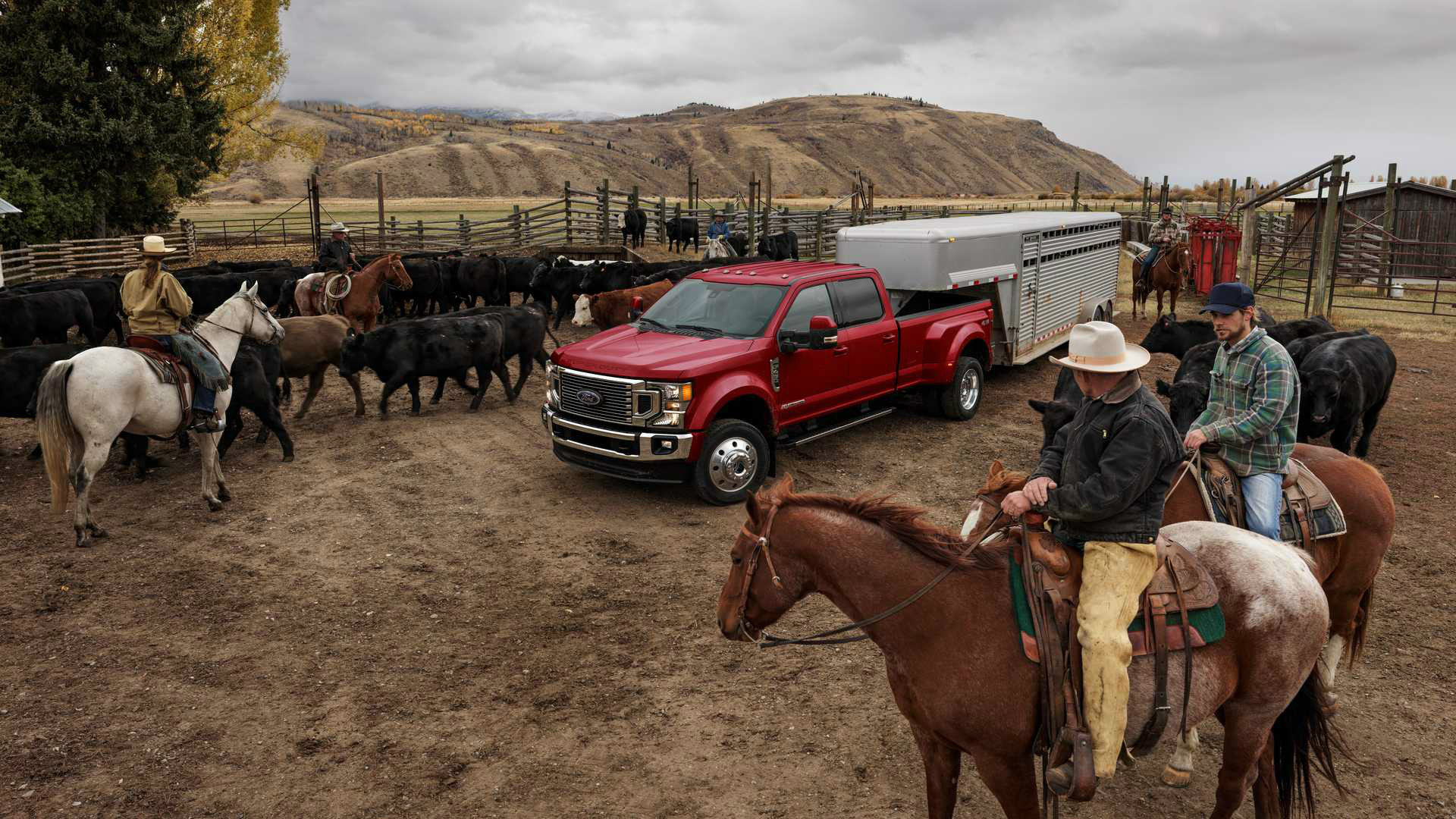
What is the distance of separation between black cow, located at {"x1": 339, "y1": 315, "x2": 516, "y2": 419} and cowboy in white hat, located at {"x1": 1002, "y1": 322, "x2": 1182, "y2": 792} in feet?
33.0

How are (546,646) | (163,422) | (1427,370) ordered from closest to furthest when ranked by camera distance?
1. (546,646)
2. (163,422)
3. (1427,370)

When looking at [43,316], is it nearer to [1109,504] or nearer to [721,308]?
[721,308]

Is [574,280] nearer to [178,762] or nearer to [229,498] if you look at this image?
[229,498]

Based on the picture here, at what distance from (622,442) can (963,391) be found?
17.7 ft

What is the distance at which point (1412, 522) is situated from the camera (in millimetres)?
8484

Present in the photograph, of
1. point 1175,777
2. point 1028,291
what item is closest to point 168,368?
point 1175,777

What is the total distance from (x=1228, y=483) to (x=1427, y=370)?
13.0 m

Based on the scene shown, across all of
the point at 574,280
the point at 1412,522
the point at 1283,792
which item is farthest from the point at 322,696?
the point at 574,280

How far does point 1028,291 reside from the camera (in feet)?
43.9

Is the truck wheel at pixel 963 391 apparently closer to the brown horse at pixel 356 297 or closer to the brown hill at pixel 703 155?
the brown horse at pixel 356 297

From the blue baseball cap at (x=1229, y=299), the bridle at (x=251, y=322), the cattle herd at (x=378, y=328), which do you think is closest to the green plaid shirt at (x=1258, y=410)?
the blue baseball cap at (x=1229, y=299)

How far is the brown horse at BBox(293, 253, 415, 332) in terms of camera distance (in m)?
15.4

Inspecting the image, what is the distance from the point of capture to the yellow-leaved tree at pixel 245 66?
2947 cm

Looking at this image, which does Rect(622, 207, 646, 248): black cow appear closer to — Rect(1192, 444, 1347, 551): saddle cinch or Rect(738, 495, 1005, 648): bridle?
Rect(1192, 444, 1347, 551): saddle cinch
